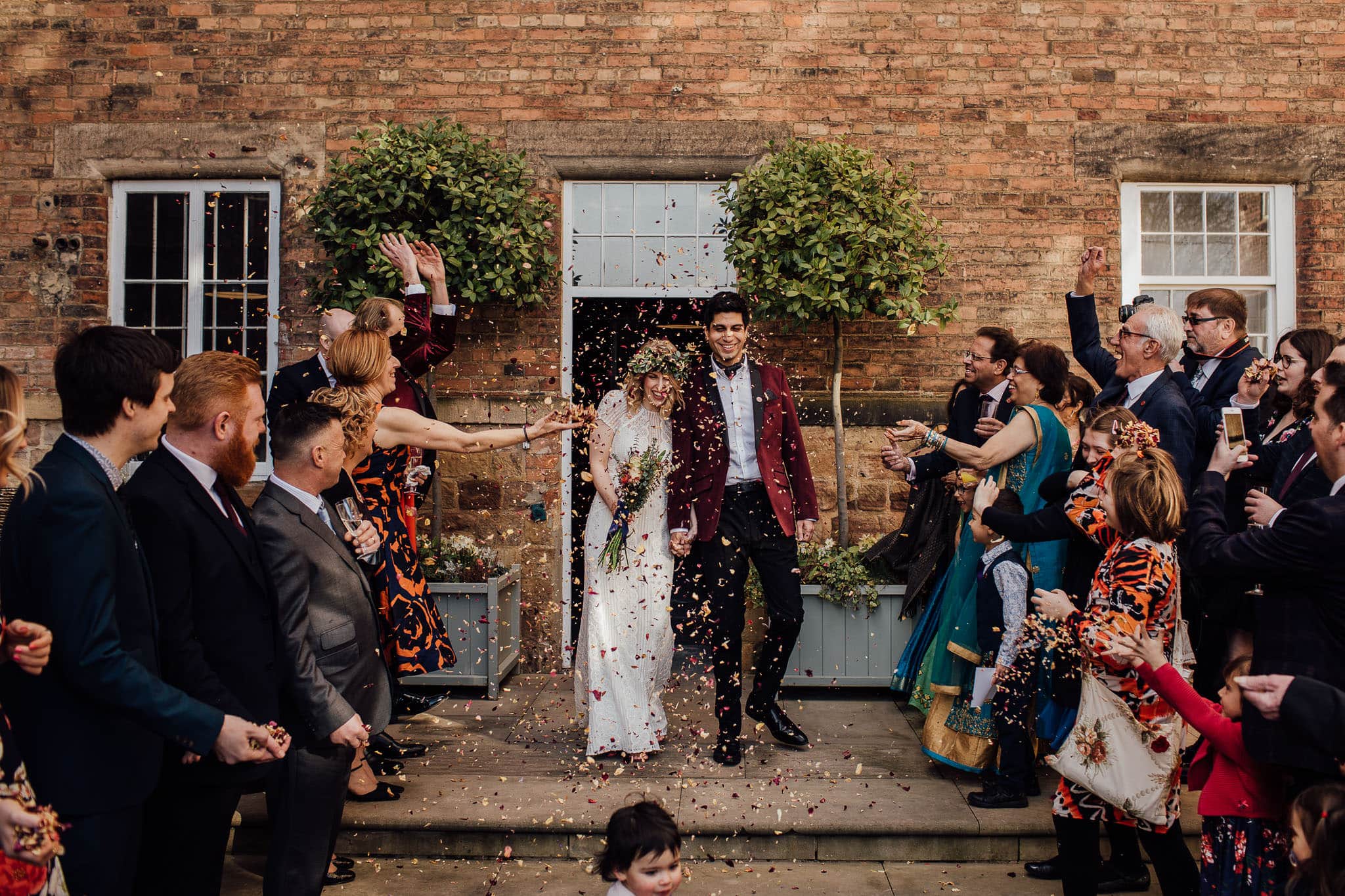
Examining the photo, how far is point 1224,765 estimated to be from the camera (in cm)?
306

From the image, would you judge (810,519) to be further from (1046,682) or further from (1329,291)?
A: (1329,291)

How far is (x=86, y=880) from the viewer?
248 cm

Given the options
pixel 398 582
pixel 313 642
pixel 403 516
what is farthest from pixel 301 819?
pixel 403 516

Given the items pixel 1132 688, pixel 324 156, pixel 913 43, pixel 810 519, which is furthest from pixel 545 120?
pixel 1132 688

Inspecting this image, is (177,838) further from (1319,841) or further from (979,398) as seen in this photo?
(979,398)

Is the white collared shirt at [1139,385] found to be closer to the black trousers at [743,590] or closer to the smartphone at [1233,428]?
the smartphone at [1233,428]

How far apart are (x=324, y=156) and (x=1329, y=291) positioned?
6.94 m

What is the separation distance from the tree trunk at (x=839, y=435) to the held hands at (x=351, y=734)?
411cm

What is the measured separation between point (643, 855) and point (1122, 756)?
1653mm

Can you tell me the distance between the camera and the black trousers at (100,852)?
2.47 metres

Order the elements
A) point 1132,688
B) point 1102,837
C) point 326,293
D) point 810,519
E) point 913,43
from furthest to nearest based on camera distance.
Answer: point 913,43
point 326,293
point 810,519
point 1102,837
point 1132,688

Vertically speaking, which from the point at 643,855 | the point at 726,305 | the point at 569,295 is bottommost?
the point at 643,855

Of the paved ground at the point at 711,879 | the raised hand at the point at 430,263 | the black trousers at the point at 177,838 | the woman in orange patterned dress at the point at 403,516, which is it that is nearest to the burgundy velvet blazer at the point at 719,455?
the woman in orange patterned dress at the point at 403,516

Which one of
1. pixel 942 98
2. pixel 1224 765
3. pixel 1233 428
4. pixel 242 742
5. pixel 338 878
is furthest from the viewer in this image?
pixel 942 98
